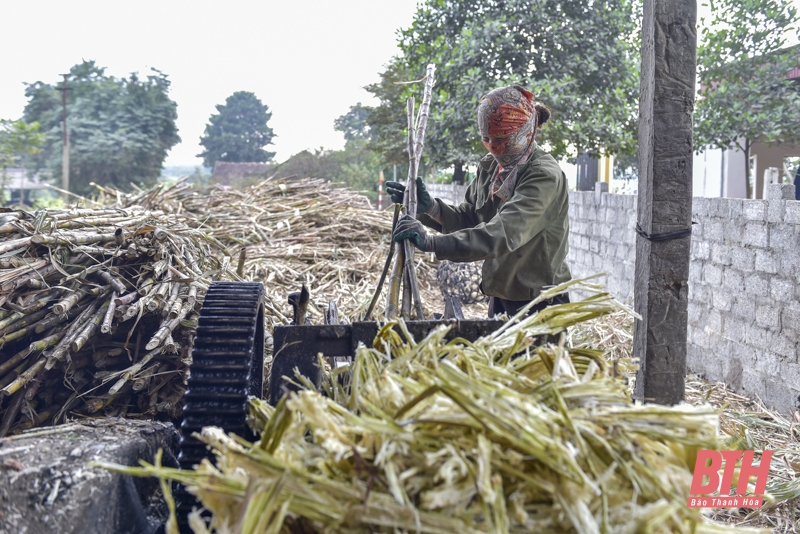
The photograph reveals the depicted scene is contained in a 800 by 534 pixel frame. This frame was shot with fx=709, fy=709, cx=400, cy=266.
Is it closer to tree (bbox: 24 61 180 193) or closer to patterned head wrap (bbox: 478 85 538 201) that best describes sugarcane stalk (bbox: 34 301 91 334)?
patterned head wrap (bbox: 478 85 538 201)

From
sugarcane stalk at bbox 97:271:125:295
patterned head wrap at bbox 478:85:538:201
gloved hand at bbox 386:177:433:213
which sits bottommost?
sugarcane stalk at bbox 97:271:125:295

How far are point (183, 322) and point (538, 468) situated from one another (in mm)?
2623

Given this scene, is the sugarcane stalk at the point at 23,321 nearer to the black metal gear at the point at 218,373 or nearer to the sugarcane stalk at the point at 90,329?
the sugarcane stalk at the point at 90,329

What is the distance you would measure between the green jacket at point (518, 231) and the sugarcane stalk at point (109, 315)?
1.53 metres

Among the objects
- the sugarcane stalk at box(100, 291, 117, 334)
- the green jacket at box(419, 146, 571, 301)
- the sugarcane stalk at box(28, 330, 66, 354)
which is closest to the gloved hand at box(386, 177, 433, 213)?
the green jacket at box(419, 146, 571, 301)

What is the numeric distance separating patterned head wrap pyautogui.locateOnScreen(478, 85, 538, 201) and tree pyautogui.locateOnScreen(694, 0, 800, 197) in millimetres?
12051

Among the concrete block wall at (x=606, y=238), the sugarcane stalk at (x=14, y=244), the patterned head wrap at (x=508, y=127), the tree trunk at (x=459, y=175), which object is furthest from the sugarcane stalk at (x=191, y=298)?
the tree trunk at (x=459, y=175)

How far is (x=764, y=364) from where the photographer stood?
16.3 ft

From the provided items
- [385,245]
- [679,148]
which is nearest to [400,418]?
[679,148]

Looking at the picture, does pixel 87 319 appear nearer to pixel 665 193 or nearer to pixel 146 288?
pixel 146 288

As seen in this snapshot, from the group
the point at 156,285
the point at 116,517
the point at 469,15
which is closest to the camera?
the point at 116,517

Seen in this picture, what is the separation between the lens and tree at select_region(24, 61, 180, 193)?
110 ft

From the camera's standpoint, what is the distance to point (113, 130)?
34.7m

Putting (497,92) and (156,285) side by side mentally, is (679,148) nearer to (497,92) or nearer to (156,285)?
(497,92)
